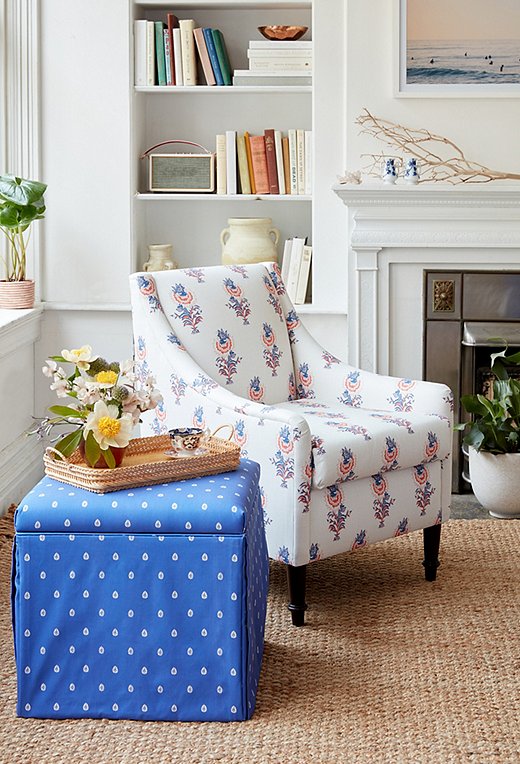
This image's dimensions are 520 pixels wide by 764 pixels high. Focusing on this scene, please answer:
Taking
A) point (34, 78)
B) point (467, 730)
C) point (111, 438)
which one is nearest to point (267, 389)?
point (111, 438)

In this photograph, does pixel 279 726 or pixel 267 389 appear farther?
pixel 267 389

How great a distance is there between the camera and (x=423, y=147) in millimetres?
4113

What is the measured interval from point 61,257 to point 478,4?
191 cm

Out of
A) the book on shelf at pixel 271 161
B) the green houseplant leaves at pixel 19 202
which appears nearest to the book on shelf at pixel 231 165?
the book on shelf at pixel 271 161

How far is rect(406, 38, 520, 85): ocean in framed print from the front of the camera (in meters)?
4.09

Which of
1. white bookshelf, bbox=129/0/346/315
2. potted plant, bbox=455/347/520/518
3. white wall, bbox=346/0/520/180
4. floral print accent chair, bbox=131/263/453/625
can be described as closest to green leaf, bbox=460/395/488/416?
potted plant, bbox=455/347/520/518

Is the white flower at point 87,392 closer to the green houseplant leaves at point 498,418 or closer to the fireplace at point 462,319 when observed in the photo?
the green houseplant leaves at point 498,418

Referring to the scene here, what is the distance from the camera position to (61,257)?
14.1 feet

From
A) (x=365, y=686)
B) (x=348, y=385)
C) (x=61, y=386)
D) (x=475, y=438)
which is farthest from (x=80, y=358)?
(x=475, y=438)

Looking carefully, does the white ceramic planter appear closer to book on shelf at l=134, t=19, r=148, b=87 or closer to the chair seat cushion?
the chair seat cushion

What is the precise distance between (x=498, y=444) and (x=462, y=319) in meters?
0.61

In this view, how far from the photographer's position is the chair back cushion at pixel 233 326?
124 inches

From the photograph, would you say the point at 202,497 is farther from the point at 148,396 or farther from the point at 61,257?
the point at 61,257

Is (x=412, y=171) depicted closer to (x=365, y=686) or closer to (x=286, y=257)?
(x=286, y=257)
